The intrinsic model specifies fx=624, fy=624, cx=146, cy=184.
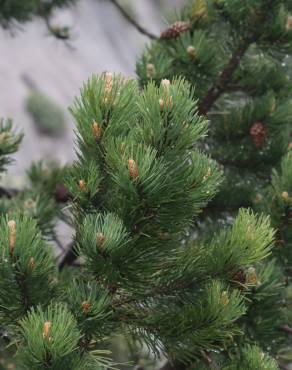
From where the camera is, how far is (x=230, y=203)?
8.19ft

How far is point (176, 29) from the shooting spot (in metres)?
2.50

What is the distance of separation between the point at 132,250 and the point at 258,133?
1.07 metres

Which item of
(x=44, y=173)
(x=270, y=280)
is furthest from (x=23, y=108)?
(x=270, y=280)

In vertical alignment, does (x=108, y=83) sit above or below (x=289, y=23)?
below

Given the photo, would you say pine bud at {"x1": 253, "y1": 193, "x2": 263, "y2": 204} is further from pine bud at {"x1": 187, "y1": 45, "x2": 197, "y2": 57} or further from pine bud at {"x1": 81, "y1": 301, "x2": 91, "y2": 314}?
pine bud at {"x1": 81, "y1": 301, "x2": 91, "y2": 314}

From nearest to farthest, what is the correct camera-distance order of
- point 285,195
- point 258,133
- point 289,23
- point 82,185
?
point 82,185 < point 285,195 < point 289,23 < point 258,133

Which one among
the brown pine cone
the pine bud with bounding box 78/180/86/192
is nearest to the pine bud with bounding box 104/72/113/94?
the pine bud with bounding box 78/180/86/192

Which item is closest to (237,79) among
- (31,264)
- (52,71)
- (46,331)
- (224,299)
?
(224,299)

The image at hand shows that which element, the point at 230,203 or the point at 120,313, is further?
the point at 230,203

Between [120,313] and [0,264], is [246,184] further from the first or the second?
[0,264]

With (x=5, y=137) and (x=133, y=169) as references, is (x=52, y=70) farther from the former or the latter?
(x=133, y=169)

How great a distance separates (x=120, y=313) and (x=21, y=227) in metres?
0.37

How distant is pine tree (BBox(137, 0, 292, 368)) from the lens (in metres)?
2.36

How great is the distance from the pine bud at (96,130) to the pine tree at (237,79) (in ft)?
2.35
